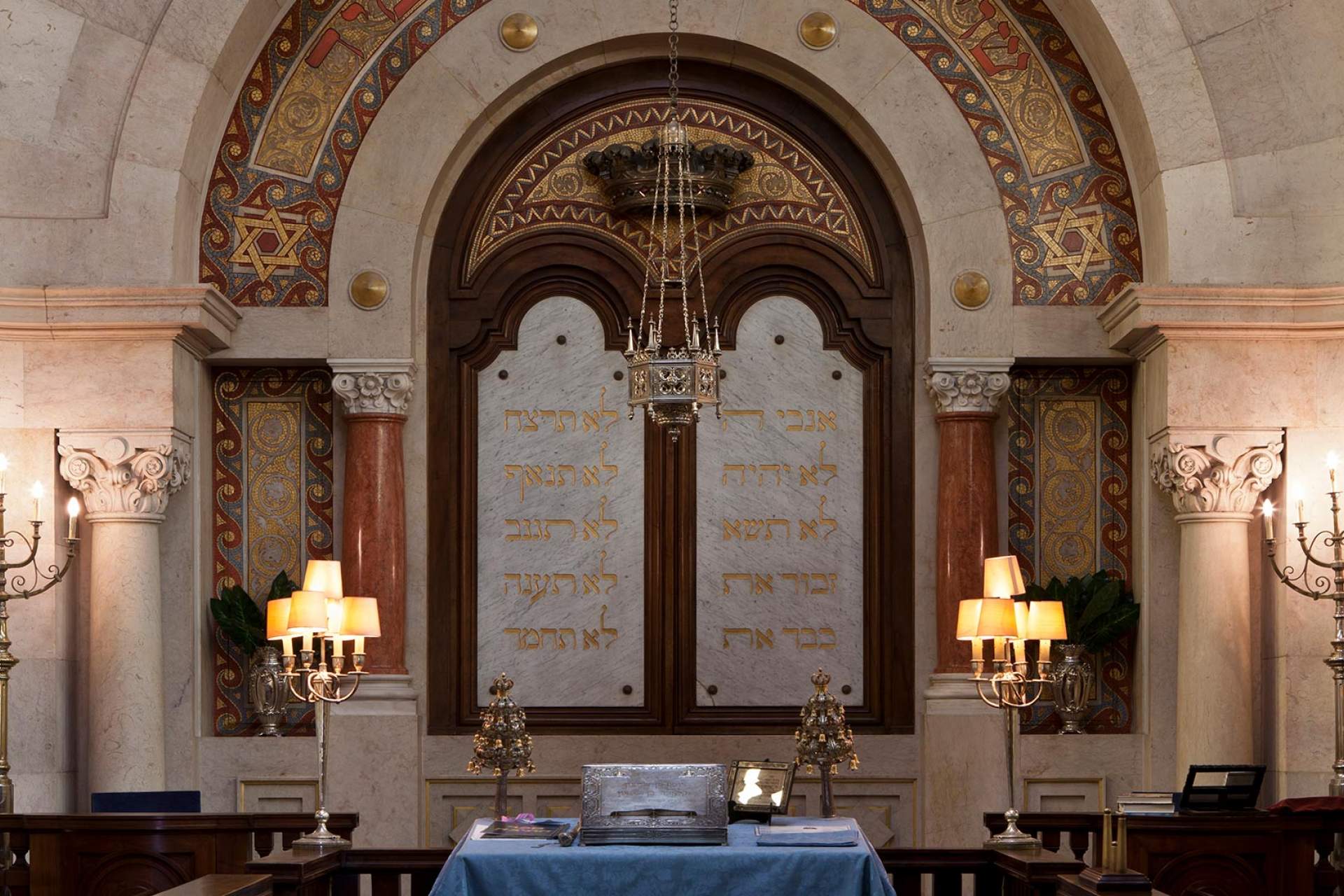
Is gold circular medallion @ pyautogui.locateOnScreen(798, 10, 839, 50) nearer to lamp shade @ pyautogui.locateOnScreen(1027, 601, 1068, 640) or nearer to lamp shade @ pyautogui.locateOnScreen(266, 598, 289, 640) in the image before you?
lamp shade @ pyautogui.locateOnScreen(1027, 601, 1068, 640)

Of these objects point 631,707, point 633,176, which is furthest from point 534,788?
point 633,176

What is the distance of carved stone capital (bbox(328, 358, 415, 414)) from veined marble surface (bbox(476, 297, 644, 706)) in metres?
0.67

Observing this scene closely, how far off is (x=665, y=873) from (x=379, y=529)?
4302 millimetres

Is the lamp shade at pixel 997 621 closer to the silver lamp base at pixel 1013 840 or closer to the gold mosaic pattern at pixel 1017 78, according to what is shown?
the silver lamp base at pixel 1013 840

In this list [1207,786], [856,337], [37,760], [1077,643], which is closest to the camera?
[1207,786]

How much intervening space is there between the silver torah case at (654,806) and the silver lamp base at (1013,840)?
1.18 m

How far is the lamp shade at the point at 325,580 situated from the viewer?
7.76 m

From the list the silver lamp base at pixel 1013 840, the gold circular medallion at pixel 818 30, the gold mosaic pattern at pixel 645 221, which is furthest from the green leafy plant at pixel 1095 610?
the gold circular medallion at pixel 818 30

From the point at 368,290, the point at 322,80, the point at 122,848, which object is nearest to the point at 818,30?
the point at 322,80

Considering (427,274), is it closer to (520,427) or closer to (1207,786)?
(520,427)

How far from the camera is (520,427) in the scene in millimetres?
10766

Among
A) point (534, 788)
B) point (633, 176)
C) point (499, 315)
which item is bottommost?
point (534, 788)

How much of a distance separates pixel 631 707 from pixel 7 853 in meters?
3.80

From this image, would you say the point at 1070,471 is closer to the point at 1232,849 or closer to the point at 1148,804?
the point at 1148,804
